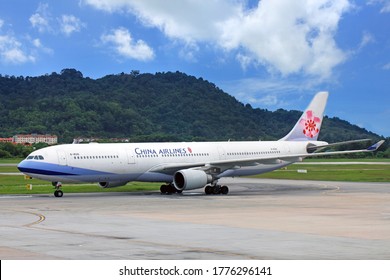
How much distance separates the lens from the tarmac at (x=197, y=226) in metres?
22.0

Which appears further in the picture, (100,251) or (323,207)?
(323,207)

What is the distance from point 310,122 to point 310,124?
171 millimetres

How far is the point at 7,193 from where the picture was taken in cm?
5403

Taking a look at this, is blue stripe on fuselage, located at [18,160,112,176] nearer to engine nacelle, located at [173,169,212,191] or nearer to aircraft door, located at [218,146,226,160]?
engine nacelle, located at [173,169,212,191]

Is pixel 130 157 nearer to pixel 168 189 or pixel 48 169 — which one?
pixel 168 189

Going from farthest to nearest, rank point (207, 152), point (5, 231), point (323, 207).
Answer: point (207, 152) → point (323, 207) → point (5, 231)

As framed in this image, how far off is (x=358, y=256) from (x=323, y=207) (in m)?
19.0

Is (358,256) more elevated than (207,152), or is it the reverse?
(207,152)

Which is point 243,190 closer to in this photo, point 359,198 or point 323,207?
point 359,198

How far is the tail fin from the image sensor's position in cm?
6431

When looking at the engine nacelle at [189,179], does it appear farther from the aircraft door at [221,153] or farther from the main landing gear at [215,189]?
the aircraft door at [221,153]

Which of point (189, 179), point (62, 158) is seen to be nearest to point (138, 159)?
point (189, 179)
